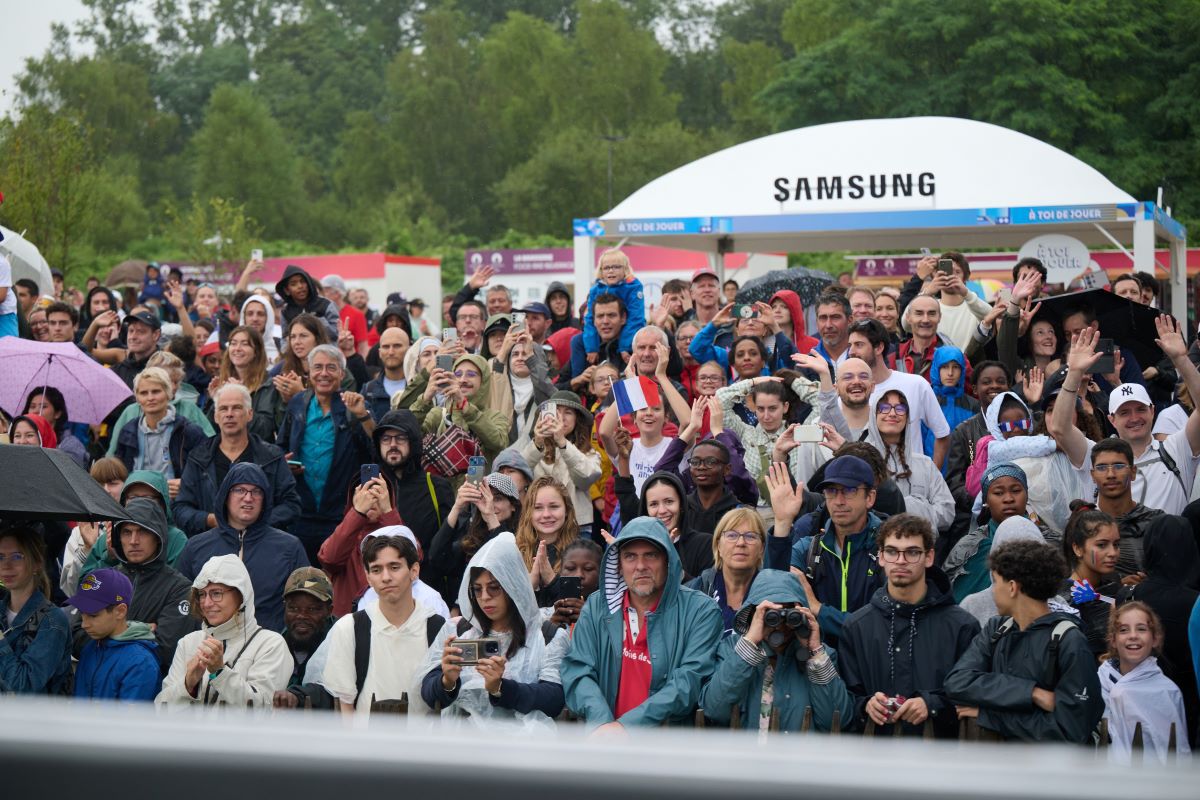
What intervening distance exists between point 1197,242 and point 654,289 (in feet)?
71.5

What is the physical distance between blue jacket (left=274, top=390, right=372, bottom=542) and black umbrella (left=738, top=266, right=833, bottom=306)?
13.0 feet

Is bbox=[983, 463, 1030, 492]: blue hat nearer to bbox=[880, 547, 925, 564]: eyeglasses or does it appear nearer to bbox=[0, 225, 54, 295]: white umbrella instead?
bbox=[880, 547, 925, 564]: eyeglasses

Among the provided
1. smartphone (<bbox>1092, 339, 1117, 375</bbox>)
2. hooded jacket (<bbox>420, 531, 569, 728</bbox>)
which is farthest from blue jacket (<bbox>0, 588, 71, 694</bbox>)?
smartphone (<bbox>1092, 339, 1117, 375</bbox>)

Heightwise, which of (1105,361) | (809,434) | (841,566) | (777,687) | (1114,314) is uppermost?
(1114,314)

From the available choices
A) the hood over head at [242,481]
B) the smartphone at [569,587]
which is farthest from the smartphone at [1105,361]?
the hood over head at [242,481]

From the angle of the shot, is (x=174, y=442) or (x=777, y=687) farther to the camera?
(x=174, y=442)

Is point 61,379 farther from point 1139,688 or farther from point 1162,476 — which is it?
point 1139,688

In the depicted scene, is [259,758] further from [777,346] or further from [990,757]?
[777,346]

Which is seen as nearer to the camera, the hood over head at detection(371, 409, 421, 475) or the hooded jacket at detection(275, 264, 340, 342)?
the hood over head at detection(371, 409, 421, 475)

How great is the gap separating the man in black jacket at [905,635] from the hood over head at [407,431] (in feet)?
11.1

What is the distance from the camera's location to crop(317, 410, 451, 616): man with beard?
7688 millimetres

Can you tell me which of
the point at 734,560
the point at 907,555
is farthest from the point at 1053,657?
the point at 734,560

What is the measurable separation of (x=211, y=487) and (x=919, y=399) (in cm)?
414

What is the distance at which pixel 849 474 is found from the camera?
6426 mm
